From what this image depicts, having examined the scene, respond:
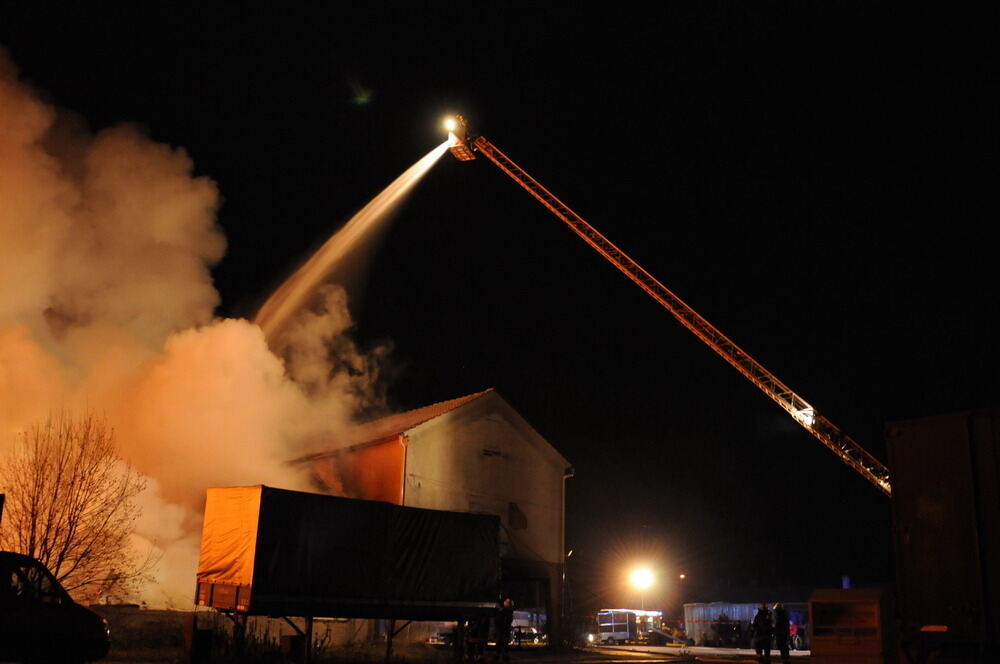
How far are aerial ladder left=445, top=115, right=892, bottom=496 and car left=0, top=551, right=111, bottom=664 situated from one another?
3147 cm

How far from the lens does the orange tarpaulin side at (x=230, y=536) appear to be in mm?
16125

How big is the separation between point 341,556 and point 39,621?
589 cm

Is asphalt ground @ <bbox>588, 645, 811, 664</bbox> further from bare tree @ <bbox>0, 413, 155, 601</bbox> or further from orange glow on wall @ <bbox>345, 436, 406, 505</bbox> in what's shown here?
bare tree @ <bbox>0, 413, 155, 601</bbox>

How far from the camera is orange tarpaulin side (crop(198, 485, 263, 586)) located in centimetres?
1612

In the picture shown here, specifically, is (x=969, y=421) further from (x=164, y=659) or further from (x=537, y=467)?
(x=537, y=467)

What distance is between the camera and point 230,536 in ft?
54.6

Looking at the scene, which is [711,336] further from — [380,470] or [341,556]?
[341,556]

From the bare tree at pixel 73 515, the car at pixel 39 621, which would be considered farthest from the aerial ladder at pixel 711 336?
the car at pixel 39 621

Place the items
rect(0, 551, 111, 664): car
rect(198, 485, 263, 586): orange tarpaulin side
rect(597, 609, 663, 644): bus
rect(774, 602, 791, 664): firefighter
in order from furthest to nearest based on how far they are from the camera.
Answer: rect(597, 609, 663, 644): bus → rect(774, 602, 791, 664): firefighter → rect(198, 485, 263, 586): orange tarpaulin side → rect(0, 551, 111, 664): car

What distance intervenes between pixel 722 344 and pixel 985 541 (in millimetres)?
39509

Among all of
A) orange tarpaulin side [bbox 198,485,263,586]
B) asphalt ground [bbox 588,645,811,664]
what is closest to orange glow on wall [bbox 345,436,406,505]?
asphalt ground [bbox 588,645,811,664]

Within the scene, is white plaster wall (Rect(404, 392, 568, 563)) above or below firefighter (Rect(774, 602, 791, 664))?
above

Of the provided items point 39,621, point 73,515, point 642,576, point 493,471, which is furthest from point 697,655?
point 642,576

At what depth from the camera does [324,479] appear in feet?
93.8
